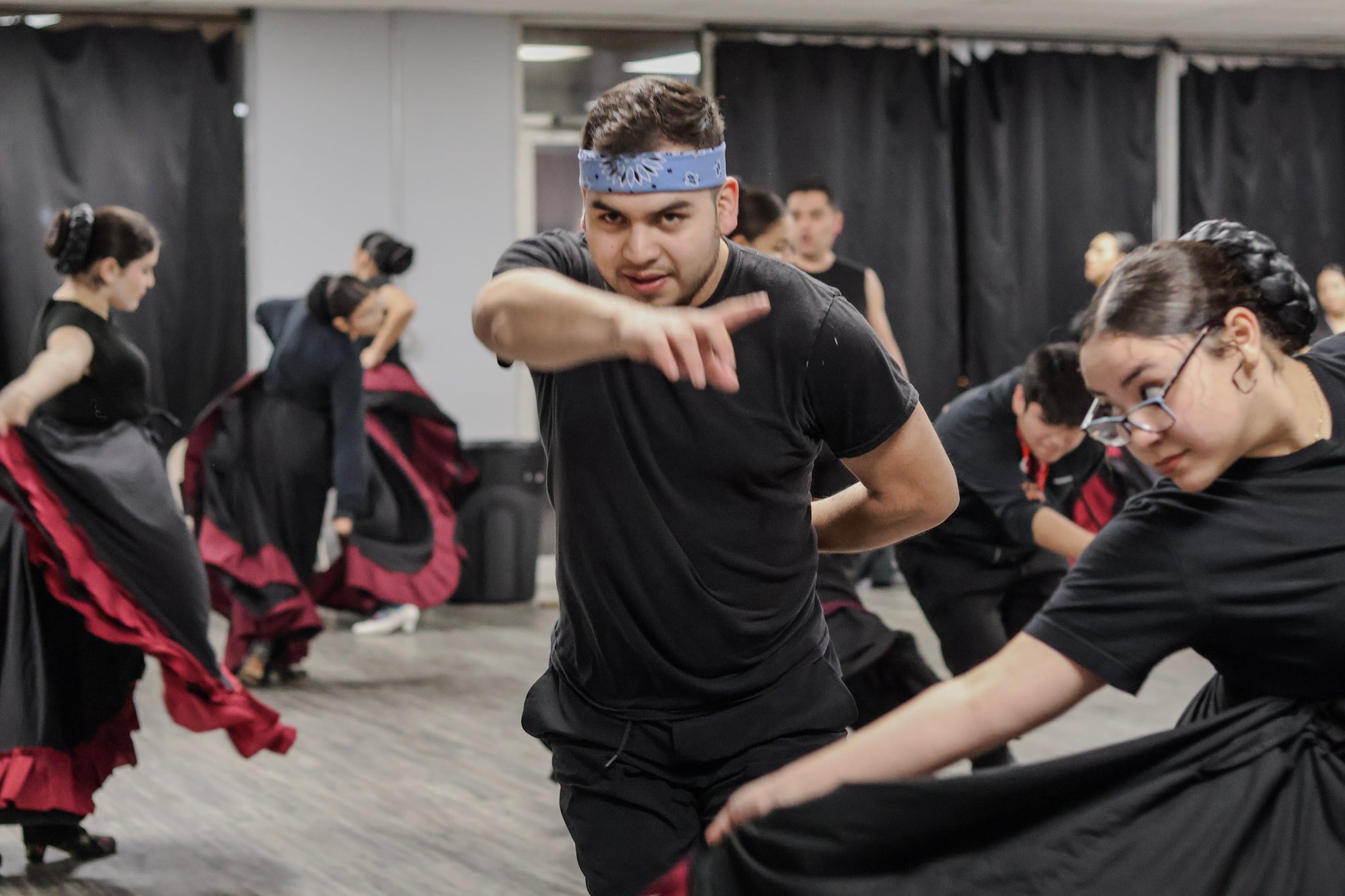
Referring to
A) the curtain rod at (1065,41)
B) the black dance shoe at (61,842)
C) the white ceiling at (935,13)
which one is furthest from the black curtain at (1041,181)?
the black dance shoe at (61,842)

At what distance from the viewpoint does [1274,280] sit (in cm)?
168

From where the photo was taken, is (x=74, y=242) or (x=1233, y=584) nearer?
(x=1233, y=584)

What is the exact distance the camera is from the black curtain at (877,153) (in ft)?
28.6

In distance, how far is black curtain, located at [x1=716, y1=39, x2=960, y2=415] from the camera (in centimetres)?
872

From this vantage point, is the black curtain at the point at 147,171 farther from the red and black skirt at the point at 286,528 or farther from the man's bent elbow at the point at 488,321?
the man's bent elbow at the point at 488,321

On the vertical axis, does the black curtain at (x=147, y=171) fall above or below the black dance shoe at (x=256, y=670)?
above

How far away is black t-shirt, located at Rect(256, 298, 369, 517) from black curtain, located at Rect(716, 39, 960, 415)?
3.44m

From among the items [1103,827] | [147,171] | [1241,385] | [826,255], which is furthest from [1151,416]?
[147,171]

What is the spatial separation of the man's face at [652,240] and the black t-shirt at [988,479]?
197 cm

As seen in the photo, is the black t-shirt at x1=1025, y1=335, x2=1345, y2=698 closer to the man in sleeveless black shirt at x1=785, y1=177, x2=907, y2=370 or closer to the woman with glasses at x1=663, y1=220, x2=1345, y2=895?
the woman with glasses at x1=663, y1=220, x2=1345, y2=895

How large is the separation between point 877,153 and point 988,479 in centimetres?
548

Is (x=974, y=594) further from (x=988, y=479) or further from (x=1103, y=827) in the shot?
(x=1103, y=827)

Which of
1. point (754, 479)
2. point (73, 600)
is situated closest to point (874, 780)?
point (754, 479)

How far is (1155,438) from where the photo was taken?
164cm
